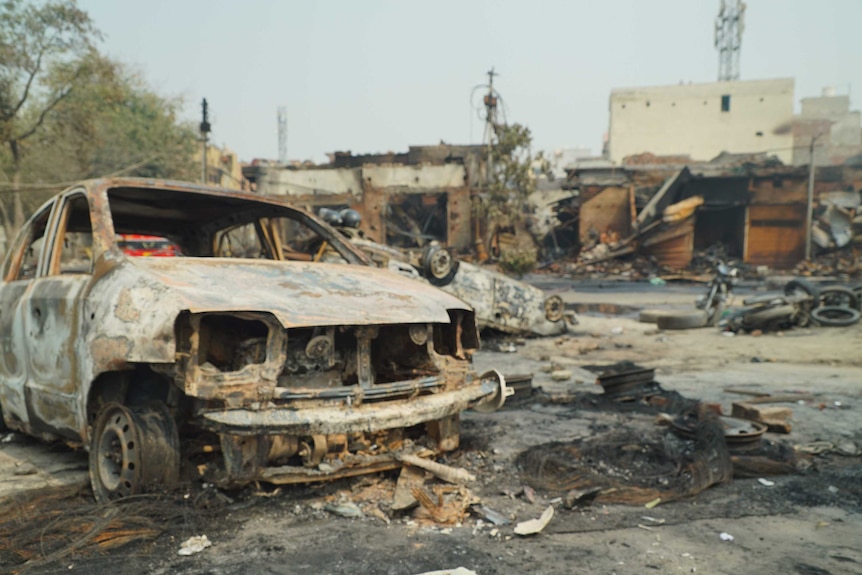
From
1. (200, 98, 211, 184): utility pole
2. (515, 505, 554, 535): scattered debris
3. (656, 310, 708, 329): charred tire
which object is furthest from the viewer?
(200, 98, 211, 184): utility pole

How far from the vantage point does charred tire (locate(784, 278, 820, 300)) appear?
36.7 ft

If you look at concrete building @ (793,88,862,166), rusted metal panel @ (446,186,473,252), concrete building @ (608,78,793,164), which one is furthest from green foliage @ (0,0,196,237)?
concrete building @ (793,88,862,166)

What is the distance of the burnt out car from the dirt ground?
19cm

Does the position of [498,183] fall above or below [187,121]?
below

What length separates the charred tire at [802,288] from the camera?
11177 millimetres

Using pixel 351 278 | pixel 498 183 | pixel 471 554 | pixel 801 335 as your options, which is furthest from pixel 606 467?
pixel 498 183

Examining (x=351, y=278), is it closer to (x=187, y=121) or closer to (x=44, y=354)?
(x=44, y=354)

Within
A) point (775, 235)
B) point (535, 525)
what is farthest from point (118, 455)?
point (775, 235)

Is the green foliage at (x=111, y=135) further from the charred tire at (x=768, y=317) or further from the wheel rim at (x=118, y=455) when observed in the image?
the wheel rim at (x=118, y=455)

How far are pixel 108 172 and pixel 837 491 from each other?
2763cm

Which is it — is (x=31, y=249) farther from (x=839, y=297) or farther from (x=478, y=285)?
(x=839, y=297)

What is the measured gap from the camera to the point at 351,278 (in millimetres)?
3867

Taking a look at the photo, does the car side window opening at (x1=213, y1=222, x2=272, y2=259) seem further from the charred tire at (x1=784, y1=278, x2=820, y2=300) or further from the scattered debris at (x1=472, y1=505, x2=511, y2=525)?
the charred tire at (x1=784, y1=278, x2=820, y2=300)

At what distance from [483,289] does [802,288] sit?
5.85m
